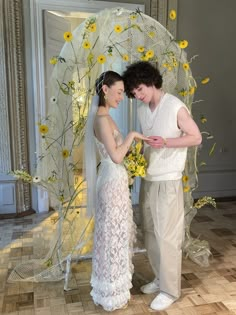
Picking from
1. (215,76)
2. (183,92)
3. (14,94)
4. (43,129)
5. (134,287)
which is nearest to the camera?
(43,129)

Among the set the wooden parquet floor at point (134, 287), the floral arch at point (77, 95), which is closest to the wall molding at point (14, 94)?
the wooden parquet floor at point (134, 287)

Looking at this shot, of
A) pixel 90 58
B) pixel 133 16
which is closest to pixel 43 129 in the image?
pixel 90 58

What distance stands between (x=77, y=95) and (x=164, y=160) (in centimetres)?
82

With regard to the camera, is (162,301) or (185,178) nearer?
(162,301)

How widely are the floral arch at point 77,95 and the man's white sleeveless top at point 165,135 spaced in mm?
482

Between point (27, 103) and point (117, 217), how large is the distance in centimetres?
233

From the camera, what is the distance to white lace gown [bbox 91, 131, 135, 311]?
6.65 feet

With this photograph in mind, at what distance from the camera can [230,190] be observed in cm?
471

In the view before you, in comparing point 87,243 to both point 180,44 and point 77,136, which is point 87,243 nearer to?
point 77,136

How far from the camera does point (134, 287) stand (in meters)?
2.42

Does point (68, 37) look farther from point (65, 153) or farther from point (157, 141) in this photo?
point (157, 141)

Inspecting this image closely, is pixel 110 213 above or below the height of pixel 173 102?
below

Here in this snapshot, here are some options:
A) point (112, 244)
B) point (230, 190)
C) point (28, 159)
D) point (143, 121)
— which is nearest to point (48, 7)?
point (28, 159)

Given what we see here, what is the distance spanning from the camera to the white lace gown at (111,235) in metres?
2.03
